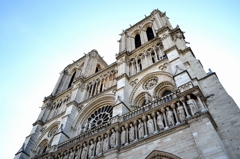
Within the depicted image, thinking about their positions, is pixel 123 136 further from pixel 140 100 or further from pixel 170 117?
pixel 140 100

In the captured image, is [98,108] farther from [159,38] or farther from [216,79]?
[216,79]

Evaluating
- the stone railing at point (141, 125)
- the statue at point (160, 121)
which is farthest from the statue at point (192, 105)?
the statue at point (160, 121)

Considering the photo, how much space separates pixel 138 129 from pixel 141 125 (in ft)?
0.82

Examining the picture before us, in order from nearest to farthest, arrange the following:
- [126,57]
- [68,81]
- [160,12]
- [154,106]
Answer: [154,106] → [126,57] → [160,12] → [68,81]

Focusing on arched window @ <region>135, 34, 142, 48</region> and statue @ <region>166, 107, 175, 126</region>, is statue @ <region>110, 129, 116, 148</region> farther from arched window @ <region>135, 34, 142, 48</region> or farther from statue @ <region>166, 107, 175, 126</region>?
arched window @ <region>135, 34, 142, 48</region>

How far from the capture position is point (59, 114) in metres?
18.2

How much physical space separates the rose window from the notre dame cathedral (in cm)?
9

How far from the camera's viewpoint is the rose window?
14930mm

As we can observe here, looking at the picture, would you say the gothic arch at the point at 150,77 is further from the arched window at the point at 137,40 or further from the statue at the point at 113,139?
the arched window at the point at 137,40

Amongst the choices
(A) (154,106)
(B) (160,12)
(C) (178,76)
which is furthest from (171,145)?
(B) (160,12)

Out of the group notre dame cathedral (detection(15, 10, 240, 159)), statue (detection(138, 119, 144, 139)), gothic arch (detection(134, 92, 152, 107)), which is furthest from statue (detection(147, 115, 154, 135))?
gothic arch (detection(134, 92, 152, 107))

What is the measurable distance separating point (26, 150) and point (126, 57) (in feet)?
37.4

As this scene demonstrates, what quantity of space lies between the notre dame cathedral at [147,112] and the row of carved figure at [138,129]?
44 mm

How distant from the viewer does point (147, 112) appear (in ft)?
33.7
